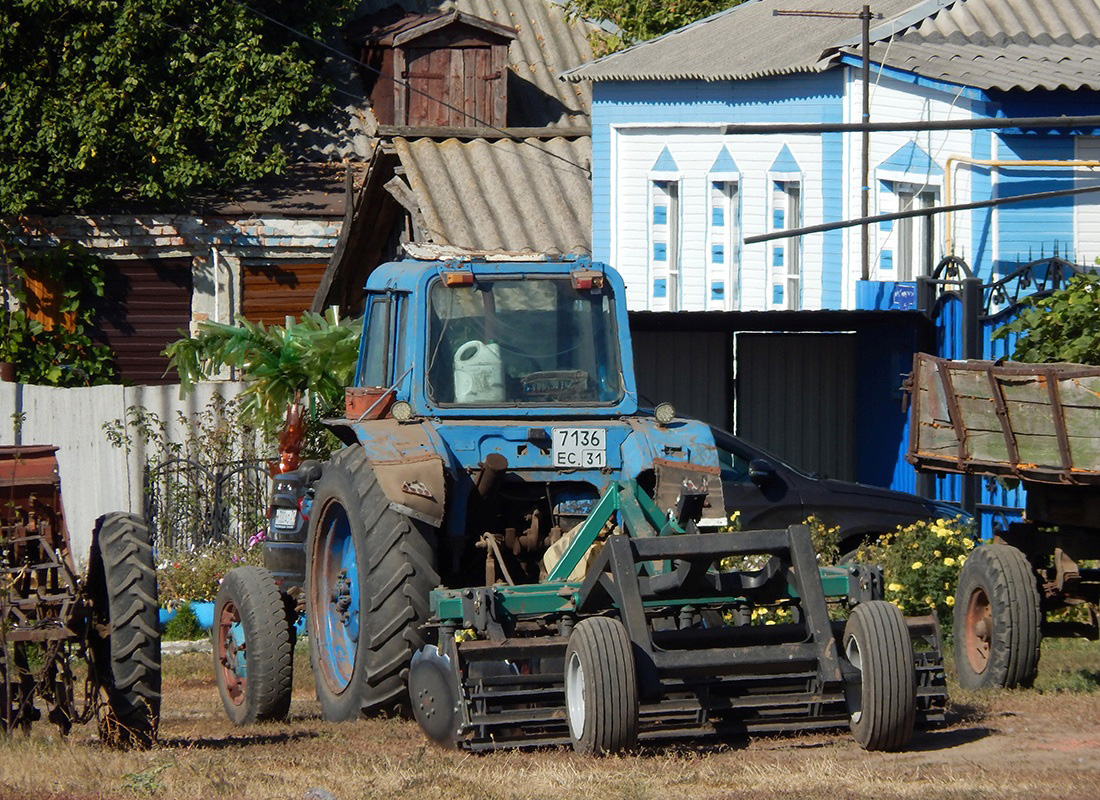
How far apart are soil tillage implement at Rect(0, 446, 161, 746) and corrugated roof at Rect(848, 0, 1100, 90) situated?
973cm

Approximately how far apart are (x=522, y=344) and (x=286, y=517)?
232 cm

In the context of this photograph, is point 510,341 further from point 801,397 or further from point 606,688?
point 801,397

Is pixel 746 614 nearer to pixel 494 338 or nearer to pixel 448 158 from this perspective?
pixel 494 338

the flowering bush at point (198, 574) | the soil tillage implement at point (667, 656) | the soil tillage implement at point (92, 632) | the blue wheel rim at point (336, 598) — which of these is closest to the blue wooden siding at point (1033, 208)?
the flowering bush at point (198, 574)

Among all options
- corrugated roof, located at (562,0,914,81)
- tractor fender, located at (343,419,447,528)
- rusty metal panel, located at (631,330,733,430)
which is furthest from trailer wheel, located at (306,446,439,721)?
rusty metal panel, located at (631,330,733,430)

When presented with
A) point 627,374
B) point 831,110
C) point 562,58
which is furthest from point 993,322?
point 562,58

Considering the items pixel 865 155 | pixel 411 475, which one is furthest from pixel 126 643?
pixel 865 155

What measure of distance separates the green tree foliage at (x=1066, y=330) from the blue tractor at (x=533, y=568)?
103 inches

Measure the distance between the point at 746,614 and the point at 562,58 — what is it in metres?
21.1

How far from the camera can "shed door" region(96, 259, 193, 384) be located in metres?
23.3

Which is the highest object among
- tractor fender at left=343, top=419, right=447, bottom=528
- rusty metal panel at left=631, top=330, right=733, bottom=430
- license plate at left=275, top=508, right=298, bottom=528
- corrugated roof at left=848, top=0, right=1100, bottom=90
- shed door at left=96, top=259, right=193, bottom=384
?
corrugated roof at left=848, top=0, right=1100, bottom=90

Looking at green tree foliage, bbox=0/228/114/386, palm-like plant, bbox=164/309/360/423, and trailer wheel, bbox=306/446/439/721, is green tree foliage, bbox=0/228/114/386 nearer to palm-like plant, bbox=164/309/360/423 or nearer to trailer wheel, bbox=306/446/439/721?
palm-like plant, bbox=164/309/360/423

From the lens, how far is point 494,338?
934 centimetres

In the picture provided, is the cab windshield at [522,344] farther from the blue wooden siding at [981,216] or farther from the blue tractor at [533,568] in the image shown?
the blue wooden siding at [981,216]
